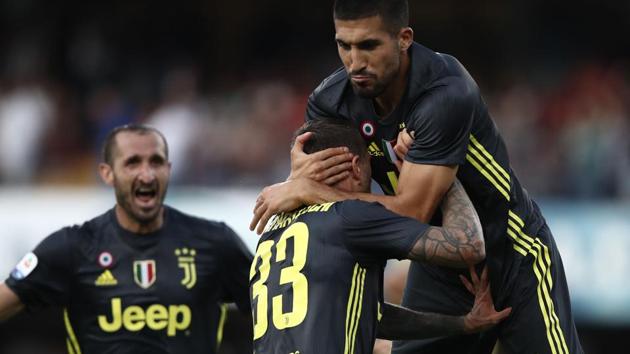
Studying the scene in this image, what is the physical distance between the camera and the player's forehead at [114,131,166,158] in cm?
797

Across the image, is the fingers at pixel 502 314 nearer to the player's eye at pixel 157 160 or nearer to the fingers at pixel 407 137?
the fingers at pixel 407 137

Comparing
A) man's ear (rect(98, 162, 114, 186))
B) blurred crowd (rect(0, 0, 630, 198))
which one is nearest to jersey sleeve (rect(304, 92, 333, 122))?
man's ear (rect(98, 162, 114, 186))

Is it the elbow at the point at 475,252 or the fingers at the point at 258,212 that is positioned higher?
the fingers at the point at 258,212

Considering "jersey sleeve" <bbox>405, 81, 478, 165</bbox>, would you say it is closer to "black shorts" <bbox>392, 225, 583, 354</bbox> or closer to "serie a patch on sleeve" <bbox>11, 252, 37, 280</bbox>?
"black shorts" <bbox>392, 225, 583, 354</bbox>

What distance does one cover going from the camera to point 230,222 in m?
12.6

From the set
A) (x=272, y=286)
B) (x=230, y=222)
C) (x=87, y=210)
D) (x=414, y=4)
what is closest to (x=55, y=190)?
(x=87, y=210)

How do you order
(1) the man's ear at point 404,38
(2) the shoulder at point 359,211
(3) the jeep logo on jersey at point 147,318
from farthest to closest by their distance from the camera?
(3) the jeep logo on jersey at point 147,318
(1) the man's ear at point 404,38
(2) the shoulder at point 359,211

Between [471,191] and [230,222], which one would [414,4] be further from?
[471,191]

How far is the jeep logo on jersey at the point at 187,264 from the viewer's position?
7844 millimetres

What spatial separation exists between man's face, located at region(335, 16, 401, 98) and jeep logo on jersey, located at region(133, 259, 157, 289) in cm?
230

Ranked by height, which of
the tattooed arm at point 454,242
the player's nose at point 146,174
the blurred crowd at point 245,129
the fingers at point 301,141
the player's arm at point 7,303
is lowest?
the player's arm at point 7,303

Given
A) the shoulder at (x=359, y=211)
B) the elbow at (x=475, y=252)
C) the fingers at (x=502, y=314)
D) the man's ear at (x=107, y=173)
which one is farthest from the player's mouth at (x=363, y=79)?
A: the man's ear at (x=107, y=173)

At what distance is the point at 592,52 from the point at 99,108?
5.99 m

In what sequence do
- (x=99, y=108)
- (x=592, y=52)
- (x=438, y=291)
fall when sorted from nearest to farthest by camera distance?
(x=438, y=291) → (x=99, y=108) → (x=592, y=52)
